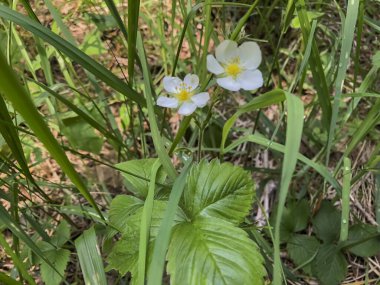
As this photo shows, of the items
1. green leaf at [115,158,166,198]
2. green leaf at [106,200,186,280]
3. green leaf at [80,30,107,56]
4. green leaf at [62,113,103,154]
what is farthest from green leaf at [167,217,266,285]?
green leaf at [80,30,107,56]

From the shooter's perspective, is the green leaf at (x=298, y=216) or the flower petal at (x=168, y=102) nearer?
the flower petal at (x=168, y=102)

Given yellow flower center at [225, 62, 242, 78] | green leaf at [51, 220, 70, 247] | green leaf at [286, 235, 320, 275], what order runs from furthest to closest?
green leaf at [286, 235, 320, 275] → green leaf at [51, 220, 70, 247] → yellow flower center at [225, 62, 242, 78]

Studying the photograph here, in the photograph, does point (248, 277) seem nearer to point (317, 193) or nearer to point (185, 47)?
point (317, 193)

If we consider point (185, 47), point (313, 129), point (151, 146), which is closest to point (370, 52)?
point (313, 129)

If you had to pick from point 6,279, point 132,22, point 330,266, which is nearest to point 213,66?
point 132,22

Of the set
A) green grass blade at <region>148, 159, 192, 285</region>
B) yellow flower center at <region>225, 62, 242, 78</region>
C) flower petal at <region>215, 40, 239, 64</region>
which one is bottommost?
green grass blade at <region>148, 159, 192, 285</region>

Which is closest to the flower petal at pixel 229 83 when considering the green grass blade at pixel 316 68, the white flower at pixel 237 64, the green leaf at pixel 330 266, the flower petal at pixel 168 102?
the white flower at pixel 237 64

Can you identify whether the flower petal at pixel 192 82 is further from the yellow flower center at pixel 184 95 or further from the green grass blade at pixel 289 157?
the green grass blade at pixel 289 157

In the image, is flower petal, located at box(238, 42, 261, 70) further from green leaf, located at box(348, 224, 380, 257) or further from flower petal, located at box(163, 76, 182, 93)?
green leaf, located at box(348, 224, 380, 257)
